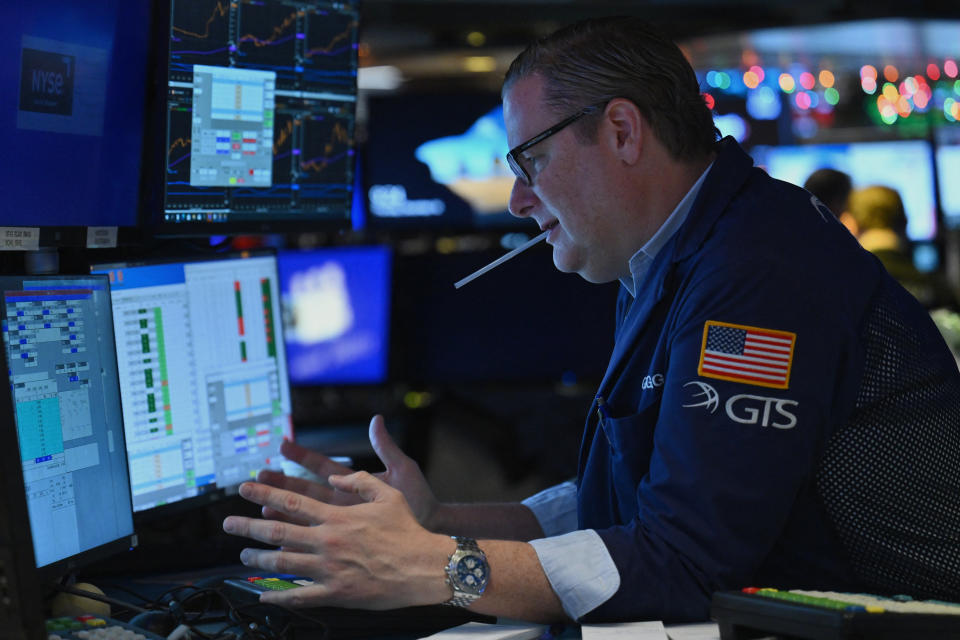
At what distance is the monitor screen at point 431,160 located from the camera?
17.3 ft

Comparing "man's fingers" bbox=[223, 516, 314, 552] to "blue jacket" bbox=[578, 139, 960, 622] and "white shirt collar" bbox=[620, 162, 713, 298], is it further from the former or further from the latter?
"white shirt collar" bbox=[620, 162, 713, 298]

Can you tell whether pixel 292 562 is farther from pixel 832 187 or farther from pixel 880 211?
pixel 880 211

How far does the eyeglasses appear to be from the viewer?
5.37ft

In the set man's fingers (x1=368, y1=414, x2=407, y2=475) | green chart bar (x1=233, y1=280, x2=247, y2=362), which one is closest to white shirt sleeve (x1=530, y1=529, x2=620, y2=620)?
man's fingers (x1=368, y1=414, x2=407, y2=475)

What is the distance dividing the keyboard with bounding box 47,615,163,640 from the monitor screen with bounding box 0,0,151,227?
2.06ft

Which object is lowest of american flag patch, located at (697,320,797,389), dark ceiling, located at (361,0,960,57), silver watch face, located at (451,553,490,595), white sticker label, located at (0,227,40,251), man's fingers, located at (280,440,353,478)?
silver watch face, located at (451,553,490,595)

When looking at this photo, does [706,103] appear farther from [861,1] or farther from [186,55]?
[861,1]

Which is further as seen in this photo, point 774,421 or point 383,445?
point 383,445

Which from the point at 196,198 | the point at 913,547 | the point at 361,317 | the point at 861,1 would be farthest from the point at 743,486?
the point at 861,1

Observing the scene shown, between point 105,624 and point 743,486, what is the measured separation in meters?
0.79

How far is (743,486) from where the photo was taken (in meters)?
1.36

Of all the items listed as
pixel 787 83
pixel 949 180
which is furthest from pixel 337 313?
pixel 949 180

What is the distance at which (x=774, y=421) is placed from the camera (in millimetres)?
1375

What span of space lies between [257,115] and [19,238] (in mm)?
544
